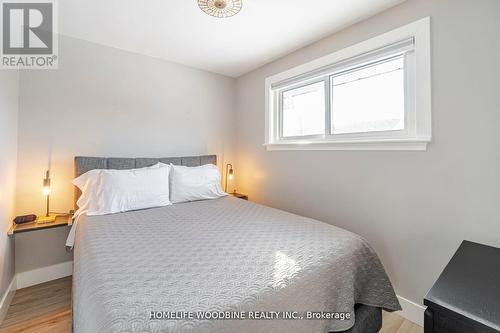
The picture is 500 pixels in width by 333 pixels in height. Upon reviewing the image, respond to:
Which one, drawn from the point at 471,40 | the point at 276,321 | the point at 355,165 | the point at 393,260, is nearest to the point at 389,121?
the point at 355,165

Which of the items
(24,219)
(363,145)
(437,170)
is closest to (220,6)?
(363,145)

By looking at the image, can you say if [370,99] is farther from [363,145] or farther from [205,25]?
[205,25]

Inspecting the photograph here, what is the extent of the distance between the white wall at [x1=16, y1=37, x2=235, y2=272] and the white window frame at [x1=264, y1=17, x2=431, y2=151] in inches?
56.0

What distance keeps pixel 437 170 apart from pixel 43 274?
3447 millimetres

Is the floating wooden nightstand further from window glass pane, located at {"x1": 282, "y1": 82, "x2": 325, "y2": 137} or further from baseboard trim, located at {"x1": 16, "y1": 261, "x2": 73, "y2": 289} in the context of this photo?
window glass pane, located at {"x1": 282, "y1": 82, "x2": 325, "y2": 137}

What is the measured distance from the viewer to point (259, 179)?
3.04 meters

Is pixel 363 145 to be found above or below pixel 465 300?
above

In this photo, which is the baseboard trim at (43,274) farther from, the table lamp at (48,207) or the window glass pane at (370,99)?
the window glass pane at (370,99)

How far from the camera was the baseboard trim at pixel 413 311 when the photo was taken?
162cm

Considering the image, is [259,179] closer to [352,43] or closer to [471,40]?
[352,43]

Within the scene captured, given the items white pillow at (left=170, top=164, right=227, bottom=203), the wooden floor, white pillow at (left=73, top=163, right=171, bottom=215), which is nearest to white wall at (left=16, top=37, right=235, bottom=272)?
the wooden floor

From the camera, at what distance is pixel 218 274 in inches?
38.7

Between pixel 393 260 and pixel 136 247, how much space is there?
1.87 meters

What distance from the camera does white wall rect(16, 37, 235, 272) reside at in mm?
2086
